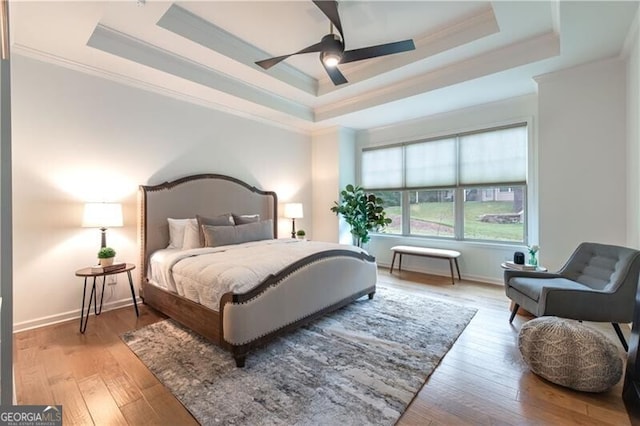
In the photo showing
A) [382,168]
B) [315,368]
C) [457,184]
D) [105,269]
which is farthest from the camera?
[382,168]

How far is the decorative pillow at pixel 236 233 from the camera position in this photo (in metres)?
3.51

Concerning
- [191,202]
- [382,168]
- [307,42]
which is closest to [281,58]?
[307,42]

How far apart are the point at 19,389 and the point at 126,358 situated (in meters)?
0.60

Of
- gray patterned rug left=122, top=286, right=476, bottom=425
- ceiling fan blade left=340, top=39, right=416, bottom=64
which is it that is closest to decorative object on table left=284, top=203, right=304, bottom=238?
gray patterned rug left=122, top=286, right=476, bottom=425

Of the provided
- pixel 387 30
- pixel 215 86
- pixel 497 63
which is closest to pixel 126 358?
pixel 215 86

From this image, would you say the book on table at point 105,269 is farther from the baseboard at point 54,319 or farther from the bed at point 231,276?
the baseboard at point 54,319

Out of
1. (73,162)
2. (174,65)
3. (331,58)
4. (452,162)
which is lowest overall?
(73,162)

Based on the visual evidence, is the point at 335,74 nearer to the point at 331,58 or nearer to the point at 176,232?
the point at 331,58

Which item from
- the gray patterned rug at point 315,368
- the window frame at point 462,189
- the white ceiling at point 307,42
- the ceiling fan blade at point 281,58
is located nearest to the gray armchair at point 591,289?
the gray patterned rug at point 315,368

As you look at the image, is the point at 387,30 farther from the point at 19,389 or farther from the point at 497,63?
the point at 19,389

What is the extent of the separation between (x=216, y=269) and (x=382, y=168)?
429 centimetres

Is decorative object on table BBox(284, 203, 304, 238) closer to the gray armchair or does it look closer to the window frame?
the window frame

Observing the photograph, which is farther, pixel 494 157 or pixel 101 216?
pixel 494 157

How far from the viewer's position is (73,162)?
3.10m
